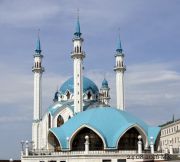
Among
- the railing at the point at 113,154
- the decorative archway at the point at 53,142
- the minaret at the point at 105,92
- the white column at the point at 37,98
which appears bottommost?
the railing at the point at 113,154

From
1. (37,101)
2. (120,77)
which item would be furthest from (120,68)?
(37,101)

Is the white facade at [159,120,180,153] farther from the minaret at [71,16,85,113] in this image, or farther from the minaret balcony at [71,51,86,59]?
the minaret balcony at [71,51,86,59]

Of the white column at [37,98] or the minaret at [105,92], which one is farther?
the minaret at [105,92]

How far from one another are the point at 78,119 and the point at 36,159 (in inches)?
284

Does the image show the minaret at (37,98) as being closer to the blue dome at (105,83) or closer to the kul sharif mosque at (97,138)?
the kul sharif mosque at (97,138)

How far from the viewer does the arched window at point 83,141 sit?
45.8 metres

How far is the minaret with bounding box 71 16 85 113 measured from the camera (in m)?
58.5

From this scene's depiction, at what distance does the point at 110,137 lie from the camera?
45.5m

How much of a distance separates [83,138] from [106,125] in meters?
3.02

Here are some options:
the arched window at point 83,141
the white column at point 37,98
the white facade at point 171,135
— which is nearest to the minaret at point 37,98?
the white column at point 37,98

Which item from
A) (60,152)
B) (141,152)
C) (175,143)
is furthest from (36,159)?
(175,143)

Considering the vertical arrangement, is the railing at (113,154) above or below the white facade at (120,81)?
below

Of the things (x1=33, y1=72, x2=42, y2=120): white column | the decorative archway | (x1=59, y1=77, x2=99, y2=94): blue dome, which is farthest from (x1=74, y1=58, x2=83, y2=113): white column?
the decorative archway

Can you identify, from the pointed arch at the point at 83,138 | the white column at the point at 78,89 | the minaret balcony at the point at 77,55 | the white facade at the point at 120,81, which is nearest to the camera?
the pointed arch at the point at 83,138
